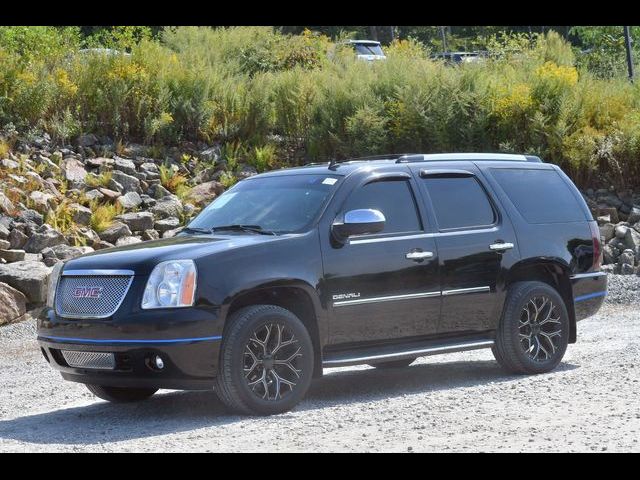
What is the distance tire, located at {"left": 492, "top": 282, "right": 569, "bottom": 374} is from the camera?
33.3 ft

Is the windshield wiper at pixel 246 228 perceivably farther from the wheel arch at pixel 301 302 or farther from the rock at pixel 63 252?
the rock at pixel 63 252

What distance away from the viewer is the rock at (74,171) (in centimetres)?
1778

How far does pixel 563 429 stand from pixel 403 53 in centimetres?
1616

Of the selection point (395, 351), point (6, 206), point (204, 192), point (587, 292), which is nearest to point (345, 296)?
point (395, 351)

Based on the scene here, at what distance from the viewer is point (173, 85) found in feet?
67.2

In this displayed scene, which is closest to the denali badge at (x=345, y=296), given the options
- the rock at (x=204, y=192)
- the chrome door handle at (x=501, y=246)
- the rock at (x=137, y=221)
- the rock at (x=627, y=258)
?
the chrome door handle at (x=501, y=246)

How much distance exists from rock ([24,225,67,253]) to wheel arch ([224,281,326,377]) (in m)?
7.48

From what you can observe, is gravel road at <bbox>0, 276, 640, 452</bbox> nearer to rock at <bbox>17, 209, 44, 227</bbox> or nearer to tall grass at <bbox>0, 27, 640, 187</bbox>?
rock at <bbox>17, 209, 44, 227</bbox>

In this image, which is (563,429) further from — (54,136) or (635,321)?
(54,136)

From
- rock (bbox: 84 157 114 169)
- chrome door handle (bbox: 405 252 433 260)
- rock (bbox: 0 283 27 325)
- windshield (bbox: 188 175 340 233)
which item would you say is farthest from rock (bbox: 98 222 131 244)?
chrome door handle (bbox: 405 252 433 260)

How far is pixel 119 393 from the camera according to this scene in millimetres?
9430

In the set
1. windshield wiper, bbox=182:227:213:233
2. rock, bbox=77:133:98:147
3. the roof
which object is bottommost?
windshield wiper, bbox=182:227:213:233

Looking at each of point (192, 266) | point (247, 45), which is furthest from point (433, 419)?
point (247, 45)

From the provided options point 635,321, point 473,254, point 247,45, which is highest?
point 247,45
